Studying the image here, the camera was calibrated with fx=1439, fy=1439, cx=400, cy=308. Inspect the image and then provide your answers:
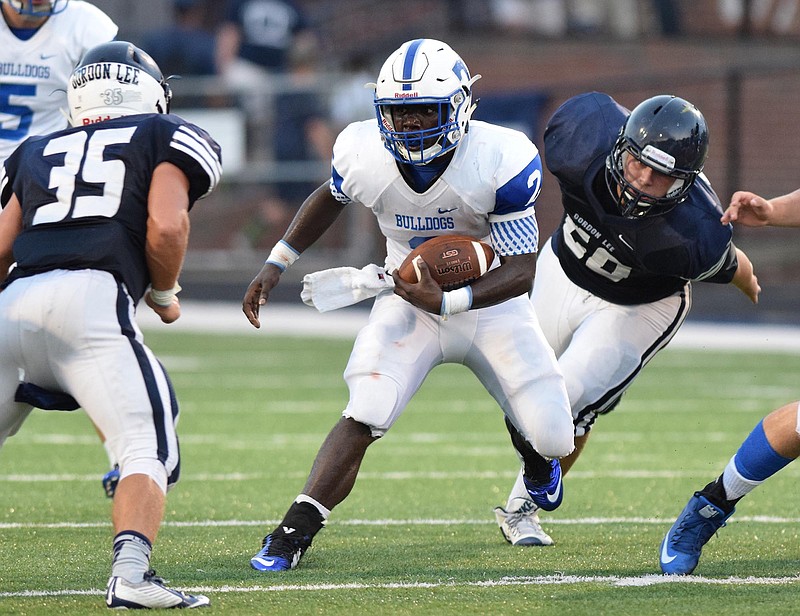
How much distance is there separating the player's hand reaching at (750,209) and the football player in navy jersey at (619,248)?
25cm

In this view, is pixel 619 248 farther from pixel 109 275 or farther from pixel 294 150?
pixel 294 150

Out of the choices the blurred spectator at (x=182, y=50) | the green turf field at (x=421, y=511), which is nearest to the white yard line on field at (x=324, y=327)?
the green turf field at (x=421, y=511)

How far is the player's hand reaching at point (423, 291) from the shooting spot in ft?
14.0

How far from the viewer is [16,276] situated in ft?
12.3

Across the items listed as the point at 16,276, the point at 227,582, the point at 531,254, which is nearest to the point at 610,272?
the point at 531,254

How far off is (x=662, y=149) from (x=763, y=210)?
375mm

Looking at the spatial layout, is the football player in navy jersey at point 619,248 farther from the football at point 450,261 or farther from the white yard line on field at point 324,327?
the white yard line on field at point 324,327

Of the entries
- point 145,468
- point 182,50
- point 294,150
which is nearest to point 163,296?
point 145,468

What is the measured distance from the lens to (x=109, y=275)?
3662 millimetres

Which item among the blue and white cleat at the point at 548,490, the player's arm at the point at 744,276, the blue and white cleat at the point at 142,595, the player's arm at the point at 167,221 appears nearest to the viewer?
the blue and white cleat at the point at 142,595

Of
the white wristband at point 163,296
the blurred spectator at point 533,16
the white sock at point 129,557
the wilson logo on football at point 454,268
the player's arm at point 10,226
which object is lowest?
the blurred spectator at point 533,16

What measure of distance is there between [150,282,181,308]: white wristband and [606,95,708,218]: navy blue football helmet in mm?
1421

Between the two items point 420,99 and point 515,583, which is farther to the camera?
point 420,99

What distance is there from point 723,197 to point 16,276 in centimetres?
1186
